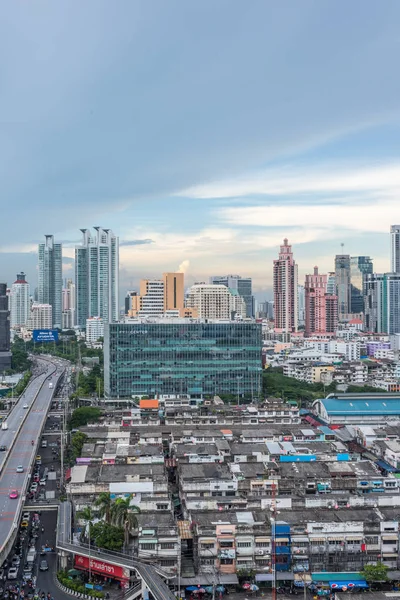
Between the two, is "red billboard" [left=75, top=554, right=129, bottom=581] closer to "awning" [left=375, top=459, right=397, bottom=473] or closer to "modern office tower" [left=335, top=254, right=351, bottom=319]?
"awning" [left=375, top=459, right=397, bottom=473]

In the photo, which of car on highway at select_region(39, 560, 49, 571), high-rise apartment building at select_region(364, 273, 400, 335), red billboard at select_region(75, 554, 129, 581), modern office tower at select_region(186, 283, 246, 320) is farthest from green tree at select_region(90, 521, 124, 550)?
high-rise apartment building at select_region(364, 273, 400, 335)

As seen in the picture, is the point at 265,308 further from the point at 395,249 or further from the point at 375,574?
the point at 375,574

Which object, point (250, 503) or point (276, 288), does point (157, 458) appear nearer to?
point (250, 503)

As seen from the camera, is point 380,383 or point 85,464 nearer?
point 85,464

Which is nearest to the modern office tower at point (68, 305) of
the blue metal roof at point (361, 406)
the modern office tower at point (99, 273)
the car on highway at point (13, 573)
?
the modern office tower at point (99, 273)

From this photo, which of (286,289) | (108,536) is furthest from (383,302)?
(108,536)

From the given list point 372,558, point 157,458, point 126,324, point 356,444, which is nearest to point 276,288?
point 126,324
